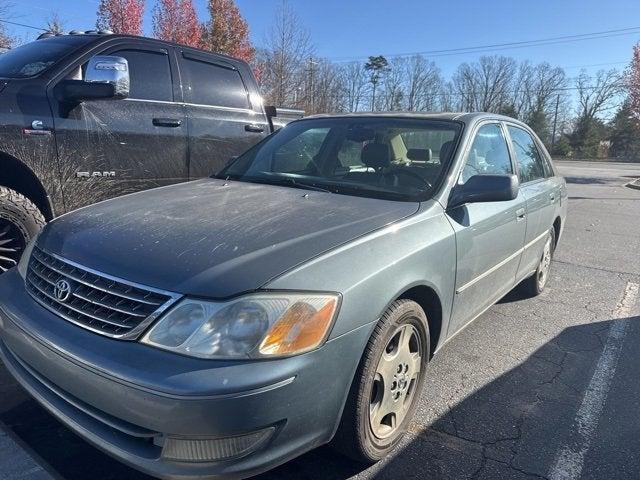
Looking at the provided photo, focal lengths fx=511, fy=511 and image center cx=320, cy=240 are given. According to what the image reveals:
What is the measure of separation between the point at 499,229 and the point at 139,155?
298 centimetres

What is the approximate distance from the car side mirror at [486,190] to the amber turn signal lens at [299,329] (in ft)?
4.15

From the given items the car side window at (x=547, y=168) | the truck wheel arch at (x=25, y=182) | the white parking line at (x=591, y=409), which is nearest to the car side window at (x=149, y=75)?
the truck wheel arch at (x=25, y=182)

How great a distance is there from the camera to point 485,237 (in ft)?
10.3

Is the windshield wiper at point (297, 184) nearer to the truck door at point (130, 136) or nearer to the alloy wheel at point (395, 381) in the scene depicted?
the alloy wheel at point (395, 381)

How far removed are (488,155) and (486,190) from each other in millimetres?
890

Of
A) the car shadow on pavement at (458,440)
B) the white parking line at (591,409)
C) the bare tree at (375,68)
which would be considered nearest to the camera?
the car shadow on pavement at (458,440)

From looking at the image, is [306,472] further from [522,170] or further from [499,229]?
[522,170]

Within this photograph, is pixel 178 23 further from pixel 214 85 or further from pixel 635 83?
pixel 635 83

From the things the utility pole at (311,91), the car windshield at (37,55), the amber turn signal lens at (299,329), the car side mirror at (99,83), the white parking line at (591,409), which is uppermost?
the utility pole at (311,91)

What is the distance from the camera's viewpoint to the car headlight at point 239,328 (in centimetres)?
Result: 179

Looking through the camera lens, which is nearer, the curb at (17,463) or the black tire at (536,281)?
the curb at (17,463)

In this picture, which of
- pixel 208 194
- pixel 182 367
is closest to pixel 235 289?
pixel 182 367

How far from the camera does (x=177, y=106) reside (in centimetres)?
469

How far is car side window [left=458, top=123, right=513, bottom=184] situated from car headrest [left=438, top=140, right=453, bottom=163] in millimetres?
131
